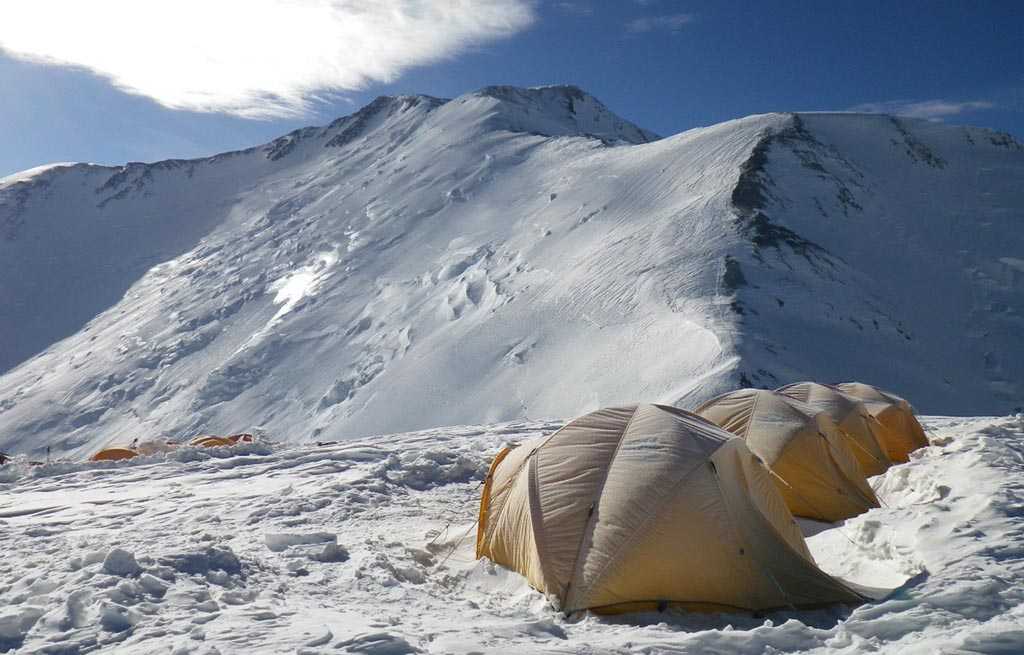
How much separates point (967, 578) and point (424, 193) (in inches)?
2068

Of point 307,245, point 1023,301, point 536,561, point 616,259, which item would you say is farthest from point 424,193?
point 536,561

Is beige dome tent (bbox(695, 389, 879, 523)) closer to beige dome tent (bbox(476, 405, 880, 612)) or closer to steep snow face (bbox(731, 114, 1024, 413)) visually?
beige dome tent (bbox(476, 405, 880, 612))

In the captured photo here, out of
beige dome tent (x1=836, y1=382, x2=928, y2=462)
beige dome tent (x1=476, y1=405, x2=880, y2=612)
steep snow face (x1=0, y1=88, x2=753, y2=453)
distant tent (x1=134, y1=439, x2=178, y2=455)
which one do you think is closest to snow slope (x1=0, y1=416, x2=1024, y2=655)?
beige dome tent (x1=476, y1=405, x2=880, y2=612)

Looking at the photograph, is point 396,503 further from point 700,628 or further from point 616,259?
point 616,259

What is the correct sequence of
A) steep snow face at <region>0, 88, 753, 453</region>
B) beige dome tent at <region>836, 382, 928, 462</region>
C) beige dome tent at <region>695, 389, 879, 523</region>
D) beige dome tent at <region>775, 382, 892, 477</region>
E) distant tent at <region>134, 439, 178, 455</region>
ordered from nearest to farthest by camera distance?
beige dome tent at <region>695, 389, 879, 523</region>
beige dome tent at <region>775, 382, 892, 477</region>
beige dome tent at <region>836, 382, 928, 462</region>
distant tent at <region>134, 439, 178, 455</region>
steep snow face at <region>0, 88, 753, 453</region>

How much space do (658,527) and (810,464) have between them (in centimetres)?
396

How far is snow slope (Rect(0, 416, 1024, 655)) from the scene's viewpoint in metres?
5.07

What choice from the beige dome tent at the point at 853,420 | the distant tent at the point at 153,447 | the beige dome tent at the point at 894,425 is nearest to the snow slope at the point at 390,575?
the beige dome tent at the point at 853,420

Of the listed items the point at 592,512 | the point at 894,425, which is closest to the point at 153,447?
the point at 592,512

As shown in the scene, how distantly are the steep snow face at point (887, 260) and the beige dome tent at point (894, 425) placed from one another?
18.1 ft

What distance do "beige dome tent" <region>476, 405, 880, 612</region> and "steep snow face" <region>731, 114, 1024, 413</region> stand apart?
13441 millimetres

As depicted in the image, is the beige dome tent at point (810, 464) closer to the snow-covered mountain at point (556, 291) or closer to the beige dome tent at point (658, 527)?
the beige dome tent at point (658, 527)

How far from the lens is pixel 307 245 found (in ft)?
188

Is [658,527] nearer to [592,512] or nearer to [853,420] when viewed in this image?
[592,512]
